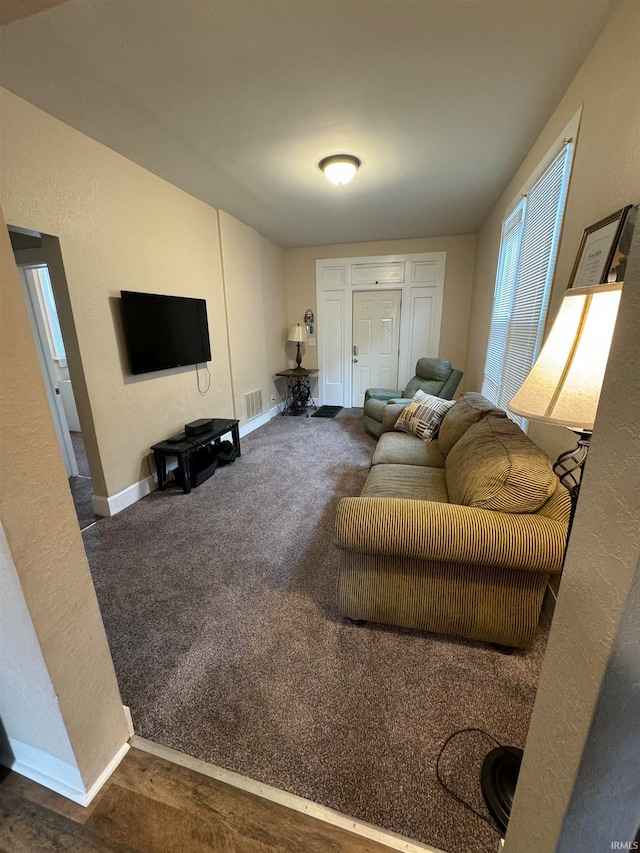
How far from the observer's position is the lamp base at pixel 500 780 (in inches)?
37.3

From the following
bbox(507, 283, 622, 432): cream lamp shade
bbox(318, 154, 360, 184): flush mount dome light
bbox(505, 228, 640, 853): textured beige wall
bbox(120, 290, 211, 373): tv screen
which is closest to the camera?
bbox(505, 228, 640, 853): textured beige wall

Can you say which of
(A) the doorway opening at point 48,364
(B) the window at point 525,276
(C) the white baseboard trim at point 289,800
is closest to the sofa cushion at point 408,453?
(B) the window at point 525,276

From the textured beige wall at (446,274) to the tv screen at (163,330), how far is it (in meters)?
2.45

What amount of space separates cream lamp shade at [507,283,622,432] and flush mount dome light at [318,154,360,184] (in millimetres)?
2321

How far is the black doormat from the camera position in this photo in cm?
525

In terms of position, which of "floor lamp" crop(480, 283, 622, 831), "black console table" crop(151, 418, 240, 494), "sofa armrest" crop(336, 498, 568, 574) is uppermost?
"floor lamp" crop(480, 283, 622, 831)

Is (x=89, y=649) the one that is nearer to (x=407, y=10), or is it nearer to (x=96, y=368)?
(x=96, y=368)

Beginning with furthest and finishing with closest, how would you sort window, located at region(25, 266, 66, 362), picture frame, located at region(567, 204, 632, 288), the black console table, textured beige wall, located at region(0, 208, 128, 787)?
window, located at region(25, 266, 66, 362) < the black console table < picture frame, located at region(567, 204, 632, 288) < textured beige wall, located at region(0, 208, 128, 787)

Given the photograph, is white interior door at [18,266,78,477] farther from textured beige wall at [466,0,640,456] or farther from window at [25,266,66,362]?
textured beige wall at [466,0,640,456]

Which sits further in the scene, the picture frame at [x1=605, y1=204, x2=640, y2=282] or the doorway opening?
the doorway opening

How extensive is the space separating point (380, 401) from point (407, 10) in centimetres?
324

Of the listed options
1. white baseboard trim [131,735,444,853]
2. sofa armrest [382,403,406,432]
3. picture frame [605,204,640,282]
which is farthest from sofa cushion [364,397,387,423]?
white baseboard trim [131,735,444,853]

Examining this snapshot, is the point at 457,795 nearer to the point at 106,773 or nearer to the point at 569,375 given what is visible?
the point at 106,773

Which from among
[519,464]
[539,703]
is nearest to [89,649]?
[539,703]
